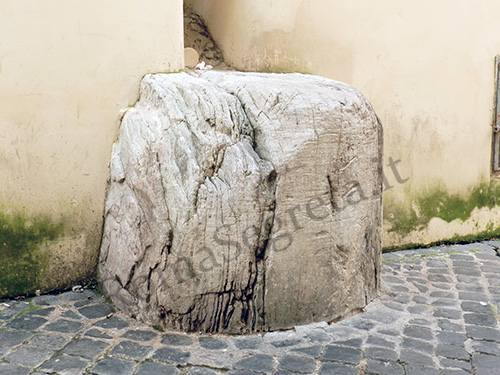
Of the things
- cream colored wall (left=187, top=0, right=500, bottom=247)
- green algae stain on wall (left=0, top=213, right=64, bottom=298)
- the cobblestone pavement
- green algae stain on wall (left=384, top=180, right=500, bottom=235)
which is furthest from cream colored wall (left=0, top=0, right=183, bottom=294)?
green algae stain on wall (left=384, top=180, right=500, bottom=235)

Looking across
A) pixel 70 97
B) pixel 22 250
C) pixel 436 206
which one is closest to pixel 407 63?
pixel 436 206

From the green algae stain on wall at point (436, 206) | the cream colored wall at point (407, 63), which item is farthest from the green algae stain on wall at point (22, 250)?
the green algae stain on wall at point (436, 206)

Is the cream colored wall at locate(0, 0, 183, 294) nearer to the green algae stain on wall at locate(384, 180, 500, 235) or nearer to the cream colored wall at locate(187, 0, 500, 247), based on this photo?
the cream colored wall at locate(187, 0, 500, 247)

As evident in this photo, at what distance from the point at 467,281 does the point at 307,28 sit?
257 cm

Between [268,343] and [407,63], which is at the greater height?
[407,63]

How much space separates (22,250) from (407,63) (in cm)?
381

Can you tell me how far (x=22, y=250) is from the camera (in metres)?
4.10

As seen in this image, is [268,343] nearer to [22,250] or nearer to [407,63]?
[22,250]

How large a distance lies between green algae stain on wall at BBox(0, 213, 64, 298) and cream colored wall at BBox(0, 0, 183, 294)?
44 millimetres

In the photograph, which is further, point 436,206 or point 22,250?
point 436,206

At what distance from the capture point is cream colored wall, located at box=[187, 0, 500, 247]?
16.4ft

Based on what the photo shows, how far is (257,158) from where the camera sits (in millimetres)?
3625

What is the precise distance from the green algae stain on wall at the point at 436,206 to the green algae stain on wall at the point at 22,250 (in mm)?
3150

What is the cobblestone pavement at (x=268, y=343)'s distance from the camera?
3207 mm
